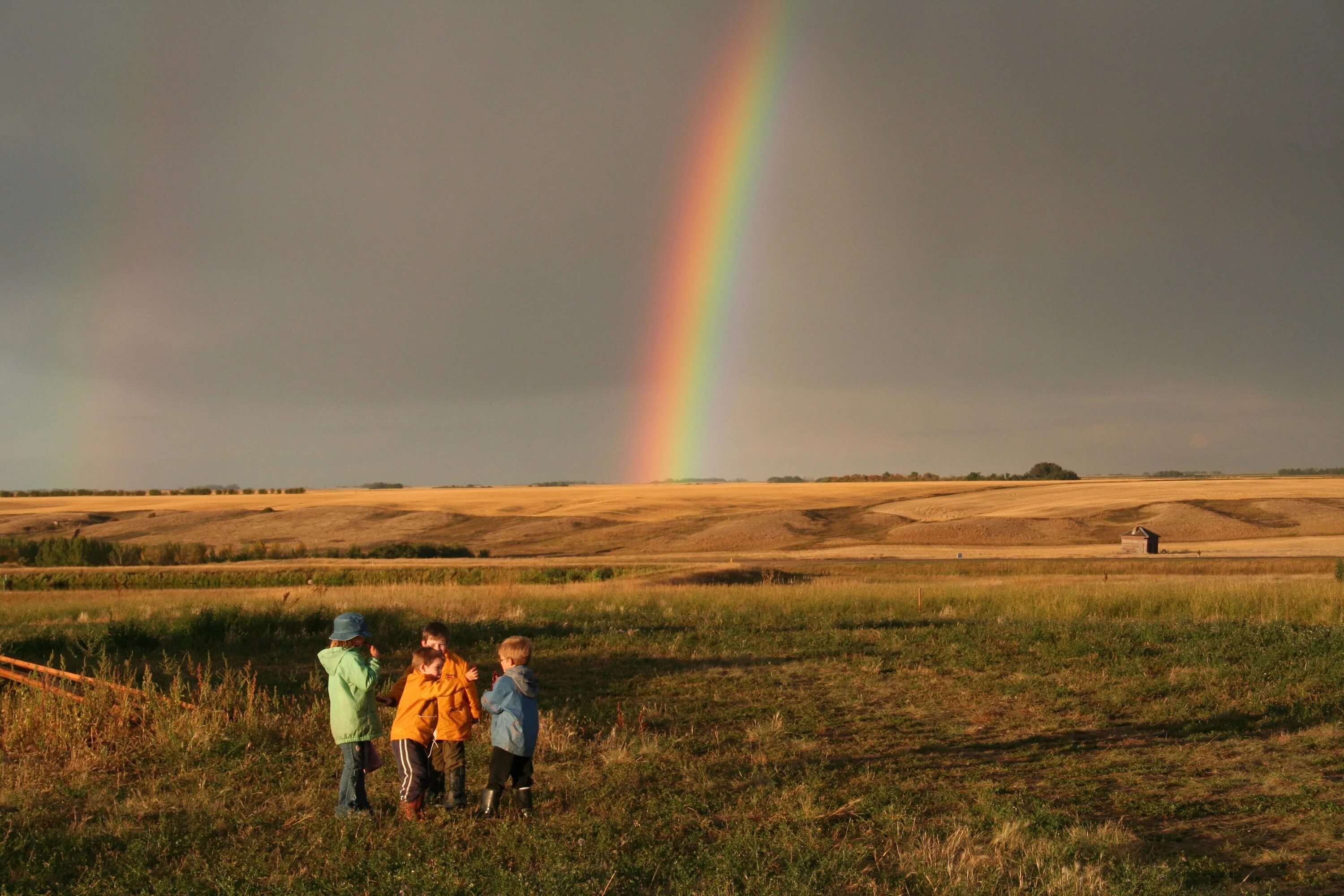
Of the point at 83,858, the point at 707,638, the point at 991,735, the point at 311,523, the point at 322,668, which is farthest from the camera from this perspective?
the point at 311,523

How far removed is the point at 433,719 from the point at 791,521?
71380 mm

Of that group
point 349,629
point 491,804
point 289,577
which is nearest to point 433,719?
point 491,804

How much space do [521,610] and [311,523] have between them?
228 ft

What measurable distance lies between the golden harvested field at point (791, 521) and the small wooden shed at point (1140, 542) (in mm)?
1869

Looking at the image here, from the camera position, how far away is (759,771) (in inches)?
353

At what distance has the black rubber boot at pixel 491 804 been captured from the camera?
7.59 meters

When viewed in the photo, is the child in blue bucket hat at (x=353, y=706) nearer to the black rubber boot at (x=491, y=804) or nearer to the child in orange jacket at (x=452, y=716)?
the child in orange jacket at (x=452, y=716)

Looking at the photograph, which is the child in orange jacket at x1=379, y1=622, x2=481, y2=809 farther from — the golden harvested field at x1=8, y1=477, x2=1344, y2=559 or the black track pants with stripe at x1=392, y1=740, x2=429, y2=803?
the golden harvested field at x1=8, y1=477, x2=1344, y2=559

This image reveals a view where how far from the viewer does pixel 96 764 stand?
901 centimetres

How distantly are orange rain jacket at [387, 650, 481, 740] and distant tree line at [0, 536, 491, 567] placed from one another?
4894cm

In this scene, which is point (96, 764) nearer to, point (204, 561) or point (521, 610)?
point (521, 610)

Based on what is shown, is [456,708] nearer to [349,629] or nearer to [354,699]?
[354,699]

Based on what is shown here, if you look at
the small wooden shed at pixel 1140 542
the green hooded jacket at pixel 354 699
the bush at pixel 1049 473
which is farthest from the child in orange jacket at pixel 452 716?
the bush at pixel 1049 473

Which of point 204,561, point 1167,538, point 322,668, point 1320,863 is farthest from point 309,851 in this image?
point 1167,538
